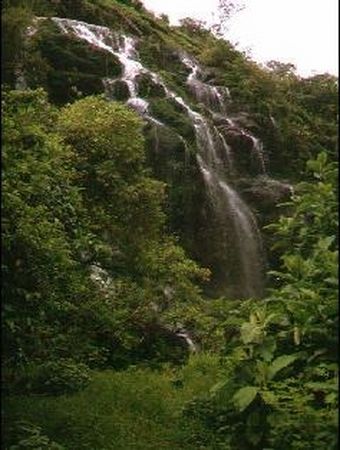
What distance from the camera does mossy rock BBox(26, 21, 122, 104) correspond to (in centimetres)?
2189

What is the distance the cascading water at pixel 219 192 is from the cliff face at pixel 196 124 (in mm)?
35

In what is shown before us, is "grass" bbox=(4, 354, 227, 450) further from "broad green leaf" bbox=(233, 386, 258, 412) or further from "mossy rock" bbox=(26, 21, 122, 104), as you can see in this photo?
"mossy rock" bbox=(26, 21, 122, 104)

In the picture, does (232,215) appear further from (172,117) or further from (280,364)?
(280,364)

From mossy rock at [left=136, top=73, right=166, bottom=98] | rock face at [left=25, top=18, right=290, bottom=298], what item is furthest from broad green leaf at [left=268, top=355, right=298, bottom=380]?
mossy rock at [left=136, top=73, right=166, bottom=98]

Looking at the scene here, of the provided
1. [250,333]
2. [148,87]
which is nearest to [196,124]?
[148,87]

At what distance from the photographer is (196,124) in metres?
23.5

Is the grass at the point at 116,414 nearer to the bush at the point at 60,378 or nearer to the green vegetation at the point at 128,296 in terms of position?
the green vegetation at the point at 128,296

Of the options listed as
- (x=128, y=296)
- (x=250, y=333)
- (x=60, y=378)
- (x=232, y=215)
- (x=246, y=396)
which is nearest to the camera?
(x=246, y=396)

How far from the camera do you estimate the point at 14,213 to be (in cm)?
706

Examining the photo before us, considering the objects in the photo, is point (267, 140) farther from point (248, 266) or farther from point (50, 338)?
point (50, 338)

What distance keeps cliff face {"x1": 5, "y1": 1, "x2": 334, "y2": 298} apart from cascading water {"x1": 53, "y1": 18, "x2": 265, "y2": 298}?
0.11 feet

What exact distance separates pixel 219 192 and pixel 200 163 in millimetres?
1122

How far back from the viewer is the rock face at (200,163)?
20.5 meters

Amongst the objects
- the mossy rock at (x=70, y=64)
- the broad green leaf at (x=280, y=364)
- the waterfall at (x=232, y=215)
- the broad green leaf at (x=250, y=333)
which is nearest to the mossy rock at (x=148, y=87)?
the mossy rock at (x=70, y=64)
